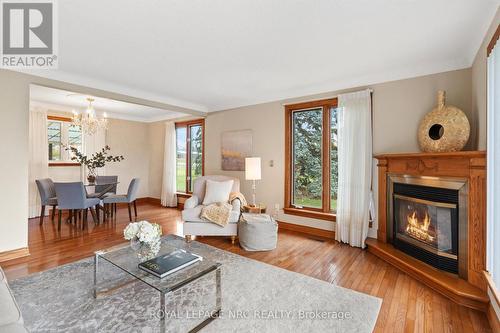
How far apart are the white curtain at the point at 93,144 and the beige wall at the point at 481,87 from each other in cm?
702

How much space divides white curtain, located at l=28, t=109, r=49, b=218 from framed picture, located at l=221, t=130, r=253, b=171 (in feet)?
12.8

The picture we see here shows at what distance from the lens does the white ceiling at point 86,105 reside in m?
4.32

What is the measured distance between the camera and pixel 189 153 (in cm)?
613

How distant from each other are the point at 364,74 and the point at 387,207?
191 cm

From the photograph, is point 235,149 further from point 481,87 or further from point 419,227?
point 481,87

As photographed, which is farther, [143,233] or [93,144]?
[93,144]

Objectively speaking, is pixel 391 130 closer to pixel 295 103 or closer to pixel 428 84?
pixel 428 84

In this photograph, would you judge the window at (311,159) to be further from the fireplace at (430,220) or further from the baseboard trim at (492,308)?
the baseboard trim at (492,308)

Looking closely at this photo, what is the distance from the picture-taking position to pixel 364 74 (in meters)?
3.31

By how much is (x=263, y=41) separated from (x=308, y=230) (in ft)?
10.0

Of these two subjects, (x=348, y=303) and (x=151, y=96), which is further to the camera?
(x=151, y=96)

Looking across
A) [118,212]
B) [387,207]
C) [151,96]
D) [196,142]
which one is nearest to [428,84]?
[387,207]

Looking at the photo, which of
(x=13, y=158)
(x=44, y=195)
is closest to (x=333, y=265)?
(x=13, y=158)
